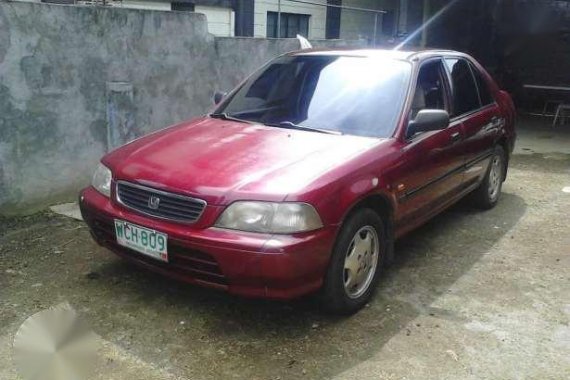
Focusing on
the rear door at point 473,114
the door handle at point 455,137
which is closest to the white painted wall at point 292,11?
the rear door at point 473,114

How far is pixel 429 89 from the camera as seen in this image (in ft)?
14.2

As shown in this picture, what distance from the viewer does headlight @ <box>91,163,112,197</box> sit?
348 centimetres

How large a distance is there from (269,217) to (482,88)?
10.9 feet

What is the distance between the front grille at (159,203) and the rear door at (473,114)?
2.47 metres

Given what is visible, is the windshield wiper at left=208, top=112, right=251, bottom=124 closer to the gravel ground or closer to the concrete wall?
the gravel ground

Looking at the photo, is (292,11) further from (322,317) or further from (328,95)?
(322,317)

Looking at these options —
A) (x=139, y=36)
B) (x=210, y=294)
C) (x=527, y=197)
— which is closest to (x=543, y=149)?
(x=527, y=197)

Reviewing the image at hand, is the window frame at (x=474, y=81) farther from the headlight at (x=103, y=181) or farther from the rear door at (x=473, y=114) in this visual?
the headlight at (x=103, y=181)

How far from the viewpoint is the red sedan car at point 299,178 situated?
115 inches

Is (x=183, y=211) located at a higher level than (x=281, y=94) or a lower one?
lower

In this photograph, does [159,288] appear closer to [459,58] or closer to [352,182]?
[352,182]

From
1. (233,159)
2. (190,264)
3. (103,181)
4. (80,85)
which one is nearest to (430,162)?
(233,159)

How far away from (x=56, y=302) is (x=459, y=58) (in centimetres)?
384

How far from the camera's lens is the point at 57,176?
518cm
